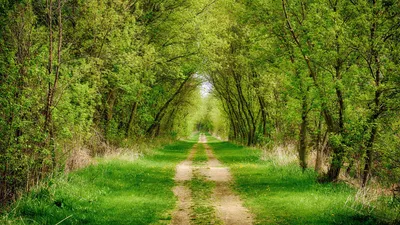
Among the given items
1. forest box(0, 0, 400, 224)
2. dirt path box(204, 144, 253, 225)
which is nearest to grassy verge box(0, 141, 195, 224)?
forest box(0, 0, 400, 224)

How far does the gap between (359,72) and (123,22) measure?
11608 millimetres

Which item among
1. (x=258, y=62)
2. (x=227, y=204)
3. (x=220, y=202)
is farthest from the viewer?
(x=258, y=62)

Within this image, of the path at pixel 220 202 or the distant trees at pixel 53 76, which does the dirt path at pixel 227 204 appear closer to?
the path at pixel 220 202

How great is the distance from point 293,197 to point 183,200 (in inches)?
136

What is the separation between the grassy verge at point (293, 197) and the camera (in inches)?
400

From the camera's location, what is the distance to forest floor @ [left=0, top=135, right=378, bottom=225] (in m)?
10.0

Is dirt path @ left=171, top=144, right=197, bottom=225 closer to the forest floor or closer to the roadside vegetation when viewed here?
the forest floor

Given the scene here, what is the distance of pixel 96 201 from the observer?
39.3 ft

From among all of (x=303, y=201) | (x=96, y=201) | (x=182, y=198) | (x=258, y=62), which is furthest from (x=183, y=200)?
(x=258, y=62)

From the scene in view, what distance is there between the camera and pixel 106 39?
1897 cm

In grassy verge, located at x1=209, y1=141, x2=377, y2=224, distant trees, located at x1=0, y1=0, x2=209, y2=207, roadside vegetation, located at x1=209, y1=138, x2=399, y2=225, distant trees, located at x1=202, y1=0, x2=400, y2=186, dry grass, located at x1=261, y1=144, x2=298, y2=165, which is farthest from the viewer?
dry grass, located at x1=261, y1=144, x2=298, y2=165

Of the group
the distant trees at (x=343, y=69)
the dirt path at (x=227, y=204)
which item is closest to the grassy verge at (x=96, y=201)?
the dirt path at (x=227, y=204)

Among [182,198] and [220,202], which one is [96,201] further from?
[220,202]

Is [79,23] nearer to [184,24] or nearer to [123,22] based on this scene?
[123,22]
